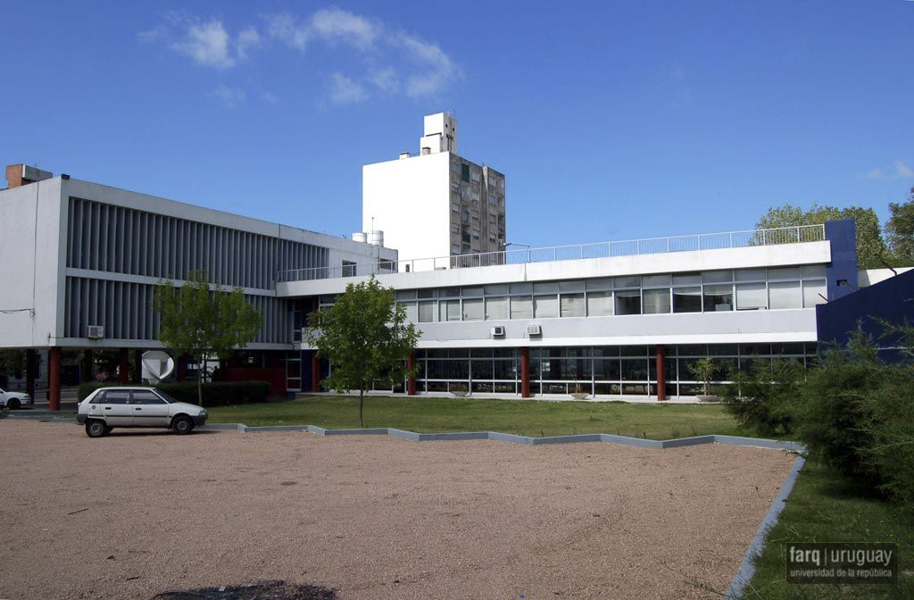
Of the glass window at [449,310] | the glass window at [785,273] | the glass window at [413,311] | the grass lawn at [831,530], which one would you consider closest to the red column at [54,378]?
the glass window at [413,311]

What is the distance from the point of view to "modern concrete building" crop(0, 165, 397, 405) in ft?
110

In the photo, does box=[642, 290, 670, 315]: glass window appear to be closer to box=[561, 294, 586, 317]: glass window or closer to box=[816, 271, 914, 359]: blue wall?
box=[561, 294, 586, 317]: glass window

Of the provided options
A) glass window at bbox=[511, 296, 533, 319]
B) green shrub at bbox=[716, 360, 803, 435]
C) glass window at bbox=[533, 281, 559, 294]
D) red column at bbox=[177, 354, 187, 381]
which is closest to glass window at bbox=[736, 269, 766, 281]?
glass window at bbox=[533, 281, 559, 294]

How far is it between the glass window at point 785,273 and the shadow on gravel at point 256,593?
30212mm

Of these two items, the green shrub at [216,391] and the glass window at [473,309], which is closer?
the green shrub at [216,391]

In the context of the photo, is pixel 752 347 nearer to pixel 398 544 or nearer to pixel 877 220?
pixel 398 544

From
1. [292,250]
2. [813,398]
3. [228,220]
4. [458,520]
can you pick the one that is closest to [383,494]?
[458,520]

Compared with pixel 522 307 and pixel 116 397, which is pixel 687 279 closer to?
pixel 522 307

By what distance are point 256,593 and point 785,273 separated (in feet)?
101

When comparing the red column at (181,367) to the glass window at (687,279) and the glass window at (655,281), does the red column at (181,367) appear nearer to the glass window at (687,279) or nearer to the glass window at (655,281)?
the glass window at (655,281)

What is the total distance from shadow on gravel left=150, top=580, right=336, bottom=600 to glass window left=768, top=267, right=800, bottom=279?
30212mm

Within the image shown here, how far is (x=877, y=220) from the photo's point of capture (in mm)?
70500

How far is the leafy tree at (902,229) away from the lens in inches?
2028

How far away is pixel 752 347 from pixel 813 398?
24535mm
